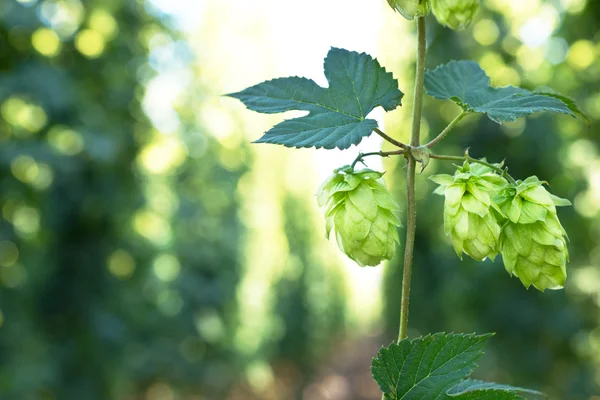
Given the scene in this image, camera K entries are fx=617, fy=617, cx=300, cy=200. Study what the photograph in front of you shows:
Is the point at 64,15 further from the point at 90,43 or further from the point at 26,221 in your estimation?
the point at 26,221

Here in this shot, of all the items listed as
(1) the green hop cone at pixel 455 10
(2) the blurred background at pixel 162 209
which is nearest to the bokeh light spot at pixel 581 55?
(2) the blurred background at pixel 162 209

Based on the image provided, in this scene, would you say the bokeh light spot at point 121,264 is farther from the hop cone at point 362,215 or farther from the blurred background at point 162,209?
the hop cone at point 362,215

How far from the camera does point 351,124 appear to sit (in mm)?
920

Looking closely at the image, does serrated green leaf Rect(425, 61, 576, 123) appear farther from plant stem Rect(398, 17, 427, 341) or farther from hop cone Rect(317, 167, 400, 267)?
hop cone Rect(317, 167, 400, 267)

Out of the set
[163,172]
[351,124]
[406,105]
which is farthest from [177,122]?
[351,124]

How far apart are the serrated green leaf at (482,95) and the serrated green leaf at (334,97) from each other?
0.11m

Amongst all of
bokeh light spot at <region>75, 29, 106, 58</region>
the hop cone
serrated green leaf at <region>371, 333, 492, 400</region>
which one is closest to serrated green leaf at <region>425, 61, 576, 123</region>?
the hop cone

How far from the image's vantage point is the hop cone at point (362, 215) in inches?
34.3

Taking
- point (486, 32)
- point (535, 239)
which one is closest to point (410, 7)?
point (535, 239)

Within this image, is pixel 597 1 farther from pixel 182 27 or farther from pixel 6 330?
pixel 6 330

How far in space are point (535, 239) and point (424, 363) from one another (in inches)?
9.2

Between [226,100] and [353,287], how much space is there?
15672mm

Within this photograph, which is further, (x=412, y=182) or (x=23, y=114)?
(x=23, y=114)

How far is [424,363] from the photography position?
88 centimetres
